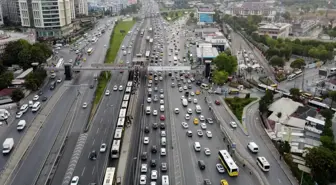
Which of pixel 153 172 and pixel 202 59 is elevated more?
pixel 202 59

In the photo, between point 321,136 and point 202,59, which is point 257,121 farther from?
point 202,59

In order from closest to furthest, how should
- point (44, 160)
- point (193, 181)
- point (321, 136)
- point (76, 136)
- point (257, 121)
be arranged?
point (193, 181), point (44, 160), point (321, 136), point (76, 136), point (257, 121)

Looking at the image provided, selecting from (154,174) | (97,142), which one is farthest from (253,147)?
(97,142)

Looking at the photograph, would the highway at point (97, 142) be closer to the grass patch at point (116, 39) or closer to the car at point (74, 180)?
the car at point (74, 180)

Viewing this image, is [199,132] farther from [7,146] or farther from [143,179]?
[7,146]

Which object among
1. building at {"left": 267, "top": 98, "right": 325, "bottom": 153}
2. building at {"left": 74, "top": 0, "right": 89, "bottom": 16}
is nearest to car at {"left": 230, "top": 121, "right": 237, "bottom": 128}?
building at {"left": 267, "top": 98, "right": 325, "bottom": 153}

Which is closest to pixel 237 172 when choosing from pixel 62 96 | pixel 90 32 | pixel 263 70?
pixel 62 96

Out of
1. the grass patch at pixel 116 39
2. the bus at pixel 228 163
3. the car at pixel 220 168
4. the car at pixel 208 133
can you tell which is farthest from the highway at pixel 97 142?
the grass patch at pixel 116 39
